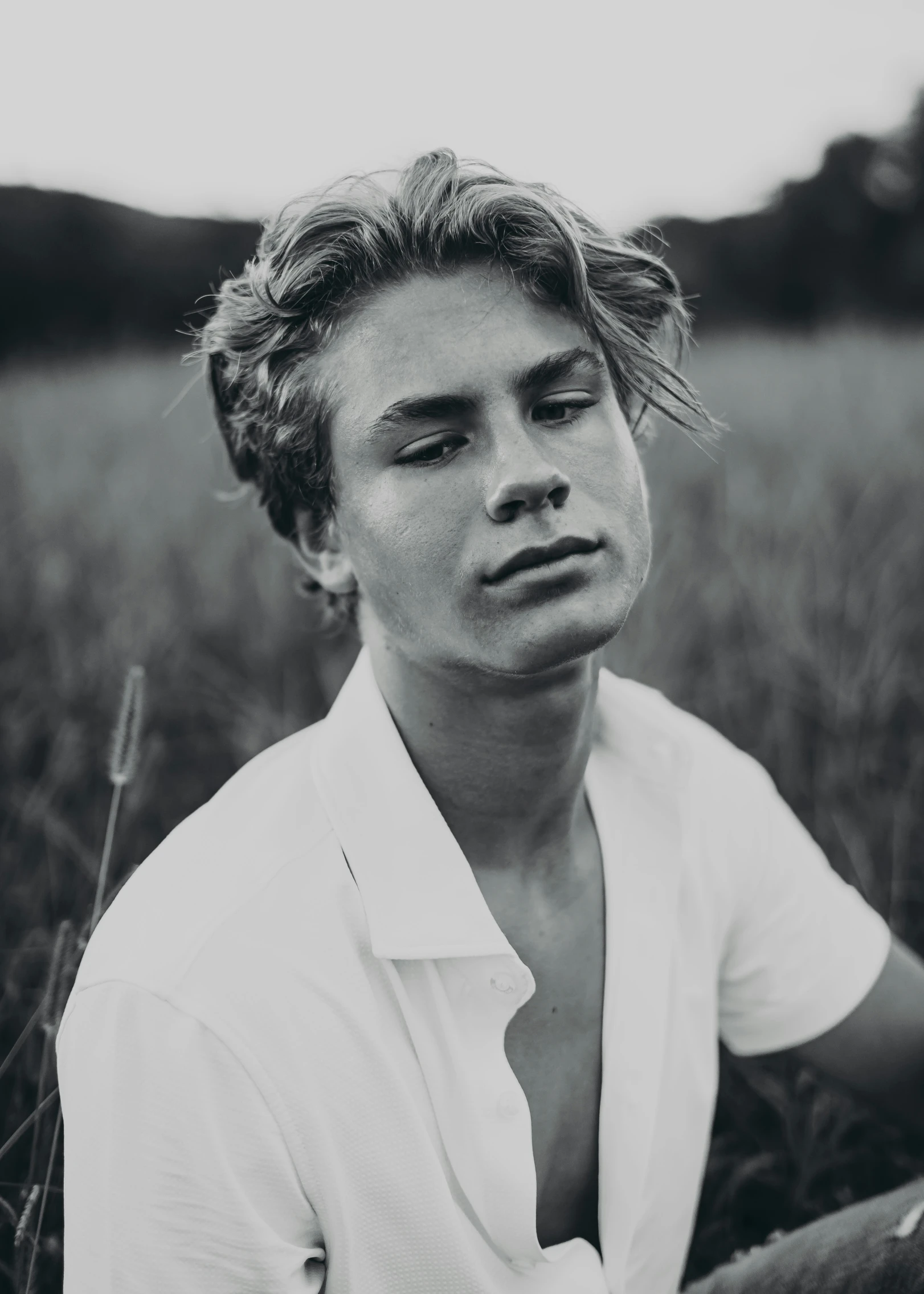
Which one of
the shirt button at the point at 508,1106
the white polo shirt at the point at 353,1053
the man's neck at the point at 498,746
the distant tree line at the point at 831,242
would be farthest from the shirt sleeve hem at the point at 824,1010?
the distant tree line at the point at 831,242

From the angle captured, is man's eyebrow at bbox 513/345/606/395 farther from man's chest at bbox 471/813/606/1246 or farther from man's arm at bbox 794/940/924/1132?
man's arm at bbox 794/940/924/1132

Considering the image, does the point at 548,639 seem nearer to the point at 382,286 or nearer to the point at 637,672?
the point at 382,286

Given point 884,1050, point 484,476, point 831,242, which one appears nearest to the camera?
point 484,476

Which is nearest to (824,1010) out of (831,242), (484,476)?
(484,476)

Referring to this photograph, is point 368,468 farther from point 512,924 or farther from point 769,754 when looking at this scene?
point 769,754

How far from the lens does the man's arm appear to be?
5.62 ft

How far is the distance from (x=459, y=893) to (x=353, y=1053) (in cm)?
24

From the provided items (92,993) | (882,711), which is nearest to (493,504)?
(92,993)

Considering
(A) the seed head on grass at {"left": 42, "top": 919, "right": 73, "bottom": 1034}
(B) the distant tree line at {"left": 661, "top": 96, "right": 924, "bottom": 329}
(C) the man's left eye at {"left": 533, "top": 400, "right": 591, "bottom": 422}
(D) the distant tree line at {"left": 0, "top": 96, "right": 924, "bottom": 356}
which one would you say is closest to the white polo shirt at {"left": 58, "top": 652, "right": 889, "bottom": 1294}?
(A) the seed head on grass at {"left": 42, "top": 919, "right": 73, "bottom": 1034}

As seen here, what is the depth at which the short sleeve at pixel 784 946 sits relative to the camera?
172 cm

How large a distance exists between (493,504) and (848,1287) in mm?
1150

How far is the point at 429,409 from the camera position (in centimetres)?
138

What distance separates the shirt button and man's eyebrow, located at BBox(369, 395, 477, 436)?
893 mm

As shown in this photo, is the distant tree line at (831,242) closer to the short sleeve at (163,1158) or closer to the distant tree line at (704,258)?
the distant tree line at (704,258)
